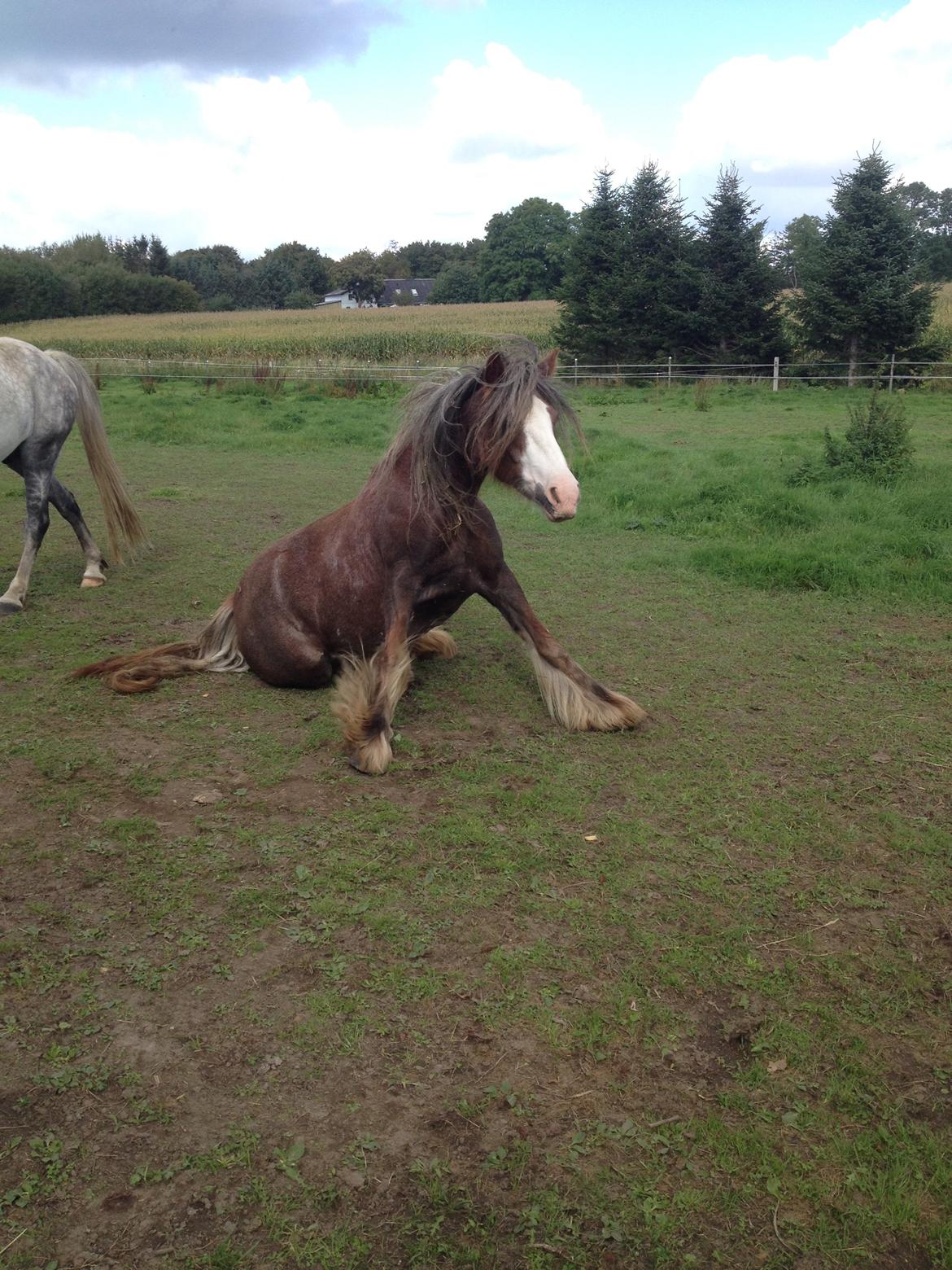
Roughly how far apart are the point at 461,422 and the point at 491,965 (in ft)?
8.43

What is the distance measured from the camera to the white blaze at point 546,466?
Result: 158 inches

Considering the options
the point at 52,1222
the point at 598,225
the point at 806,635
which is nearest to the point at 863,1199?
the point at 52,1222

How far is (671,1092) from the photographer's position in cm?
234

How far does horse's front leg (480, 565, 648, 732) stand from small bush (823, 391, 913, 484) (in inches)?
240

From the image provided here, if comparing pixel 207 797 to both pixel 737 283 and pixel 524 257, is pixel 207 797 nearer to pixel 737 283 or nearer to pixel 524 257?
pixel 737 283

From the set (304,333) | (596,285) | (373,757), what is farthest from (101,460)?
(304,333)

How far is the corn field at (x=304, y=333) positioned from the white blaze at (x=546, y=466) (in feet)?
42.2

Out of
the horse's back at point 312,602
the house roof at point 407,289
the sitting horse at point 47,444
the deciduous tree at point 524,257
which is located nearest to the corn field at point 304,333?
the deciduous tree at point 524,257

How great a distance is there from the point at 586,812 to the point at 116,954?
71.1 inches

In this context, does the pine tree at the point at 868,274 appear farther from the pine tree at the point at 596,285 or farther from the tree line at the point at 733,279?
the pine tree at the point at 596,285

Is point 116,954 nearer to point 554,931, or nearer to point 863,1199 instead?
point 554,931

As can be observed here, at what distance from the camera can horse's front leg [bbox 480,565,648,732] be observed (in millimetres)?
4574

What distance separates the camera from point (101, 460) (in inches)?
285

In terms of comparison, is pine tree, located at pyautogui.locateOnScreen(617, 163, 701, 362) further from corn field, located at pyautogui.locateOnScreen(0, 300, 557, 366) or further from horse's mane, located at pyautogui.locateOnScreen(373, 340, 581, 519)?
horse's mane, located at pyautogui.locateOnScreen(373, 340, 581, 519)
